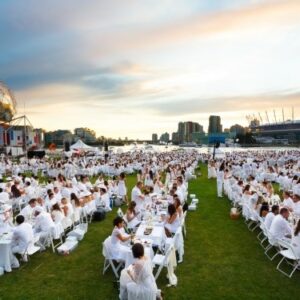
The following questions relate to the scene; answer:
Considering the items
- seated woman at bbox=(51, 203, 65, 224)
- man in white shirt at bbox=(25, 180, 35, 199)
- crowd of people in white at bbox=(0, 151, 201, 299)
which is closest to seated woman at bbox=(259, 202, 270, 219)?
crowd of people in white at bbox=(0, 151, 201, 299)

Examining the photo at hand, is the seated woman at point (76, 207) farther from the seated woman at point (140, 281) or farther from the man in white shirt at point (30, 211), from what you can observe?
the seated woman at point (140, 281)

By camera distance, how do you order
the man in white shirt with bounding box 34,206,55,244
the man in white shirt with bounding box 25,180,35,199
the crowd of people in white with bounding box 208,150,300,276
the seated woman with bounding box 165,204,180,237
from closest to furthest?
1. the crowd of people in white with bounding box 208,150,300,276
2. the seated woman with bounding box 165,204,180,237
3. the man in white shirt with bounding box 34,206,55,244
4. the man in white shirt with bounding box 25,180,35,199

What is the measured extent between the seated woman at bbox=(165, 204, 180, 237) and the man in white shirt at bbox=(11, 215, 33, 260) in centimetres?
368

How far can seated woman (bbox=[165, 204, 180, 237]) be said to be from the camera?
9.20 meters

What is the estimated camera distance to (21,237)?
8203 mm

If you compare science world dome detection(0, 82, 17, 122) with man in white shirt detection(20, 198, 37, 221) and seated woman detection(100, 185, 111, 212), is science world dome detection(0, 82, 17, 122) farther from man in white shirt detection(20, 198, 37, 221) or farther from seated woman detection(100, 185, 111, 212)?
man in white shirt detection(20, 198, 37, 221)

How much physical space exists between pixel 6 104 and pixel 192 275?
77.9 metres

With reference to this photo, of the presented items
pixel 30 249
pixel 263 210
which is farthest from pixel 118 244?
pixel 263 210

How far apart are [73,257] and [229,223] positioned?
6364 millimetres

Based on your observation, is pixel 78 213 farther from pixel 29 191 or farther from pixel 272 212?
pixel 272 212

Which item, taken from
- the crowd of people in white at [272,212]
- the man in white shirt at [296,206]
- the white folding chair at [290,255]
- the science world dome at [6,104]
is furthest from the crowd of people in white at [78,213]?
the science world dome at [6,104]

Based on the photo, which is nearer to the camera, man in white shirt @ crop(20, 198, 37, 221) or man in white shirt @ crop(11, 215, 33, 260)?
man in white shirt @ crop(11, 215, 33, 260)

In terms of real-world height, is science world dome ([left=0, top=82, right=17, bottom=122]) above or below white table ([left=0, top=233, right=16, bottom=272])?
above

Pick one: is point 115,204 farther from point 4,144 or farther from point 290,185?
point 4,144
